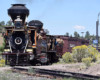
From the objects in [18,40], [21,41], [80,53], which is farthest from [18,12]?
[80,53]

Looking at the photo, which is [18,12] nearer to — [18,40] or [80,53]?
[18,40]

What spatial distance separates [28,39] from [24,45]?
0.58 m

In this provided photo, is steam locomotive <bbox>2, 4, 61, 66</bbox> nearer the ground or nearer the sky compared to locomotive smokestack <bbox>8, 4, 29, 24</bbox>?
nearer the ground

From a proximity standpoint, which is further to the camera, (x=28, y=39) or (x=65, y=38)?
(x=65, y=38)

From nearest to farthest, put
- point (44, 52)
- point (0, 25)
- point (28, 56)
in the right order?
point (28, 56), point (44, 52), point (0, 25)

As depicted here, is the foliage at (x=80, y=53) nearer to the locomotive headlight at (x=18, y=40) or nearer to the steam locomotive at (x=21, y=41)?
the steam locomotive at (x=21, y=41)

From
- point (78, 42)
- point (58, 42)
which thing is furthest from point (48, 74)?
point (78, 42)

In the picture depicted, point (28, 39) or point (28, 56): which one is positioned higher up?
point (28, 39)

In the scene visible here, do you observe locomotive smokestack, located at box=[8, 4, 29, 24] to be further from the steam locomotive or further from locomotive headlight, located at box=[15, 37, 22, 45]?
locomotive headlight, located at box=[15, 37, 22, 45]

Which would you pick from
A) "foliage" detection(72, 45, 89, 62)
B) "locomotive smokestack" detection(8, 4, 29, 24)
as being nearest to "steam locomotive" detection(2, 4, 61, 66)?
"locomotive smokestack" detection(8, 4, 29, 24)

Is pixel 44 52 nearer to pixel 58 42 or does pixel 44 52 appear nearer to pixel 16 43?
Result: pixel 16 43

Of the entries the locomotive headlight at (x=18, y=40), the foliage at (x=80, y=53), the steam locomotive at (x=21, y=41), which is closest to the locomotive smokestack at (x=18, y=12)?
the steam locomotive at (x=21, y=41)

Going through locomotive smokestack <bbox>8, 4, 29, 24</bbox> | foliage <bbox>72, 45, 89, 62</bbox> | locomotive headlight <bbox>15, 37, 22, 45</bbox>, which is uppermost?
locomotive smokestack <bbox>8, 4, 29, 24</bbox>

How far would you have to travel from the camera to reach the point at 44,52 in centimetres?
1920
